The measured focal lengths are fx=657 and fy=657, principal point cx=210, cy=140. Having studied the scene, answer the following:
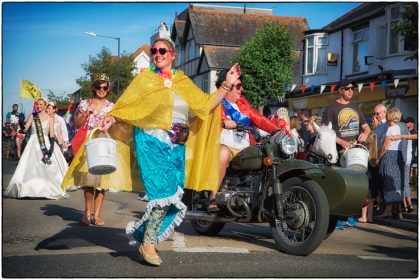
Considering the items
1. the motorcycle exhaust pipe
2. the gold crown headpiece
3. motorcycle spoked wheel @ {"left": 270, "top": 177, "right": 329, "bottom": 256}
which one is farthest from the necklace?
the gold crown headpiece

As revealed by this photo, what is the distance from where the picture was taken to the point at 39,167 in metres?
11.8

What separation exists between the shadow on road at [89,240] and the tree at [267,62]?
29.3 metres

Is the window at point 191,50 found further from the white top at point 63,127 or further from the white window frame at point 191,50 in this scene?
the white top at point 63,127

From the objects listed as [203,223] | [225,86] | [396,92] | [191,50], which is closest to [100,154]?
[225,86]

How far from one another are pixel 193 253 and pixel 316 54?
93.6ft

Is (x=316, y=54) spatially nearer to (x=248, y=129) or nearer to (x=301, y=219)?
(x=248, y=129)

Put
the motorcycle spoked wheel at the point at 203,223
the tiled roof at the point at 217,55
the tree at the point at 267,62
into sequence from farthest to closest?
the tiled roof at the point at 217,55 < the tree at the point at 267,62 < the motorcycle spoked wheel at the point at 203,223

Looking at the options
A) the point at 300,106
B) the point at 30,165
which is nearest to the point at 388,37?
the point at 300,106

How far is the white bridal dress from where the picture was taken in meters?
11.4

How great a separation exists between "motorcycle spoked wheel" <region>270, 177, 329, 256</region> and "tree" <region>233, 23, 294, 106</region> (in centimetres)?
3071

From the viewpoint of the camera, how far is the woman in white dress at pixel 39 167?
11.4 meters

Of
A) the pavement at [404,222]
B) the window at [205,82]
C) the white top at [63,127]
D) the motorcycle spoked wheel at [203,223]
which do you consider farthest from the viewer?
the window at [205,82]

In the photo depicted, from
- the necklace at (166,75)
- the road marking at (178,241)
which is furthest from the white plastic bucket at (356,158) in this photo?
the necklace at (166,75)

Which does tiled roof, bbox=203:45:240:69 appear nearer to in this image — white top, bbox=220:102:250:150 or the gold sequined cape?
white top, bbox=220:102:250:150
